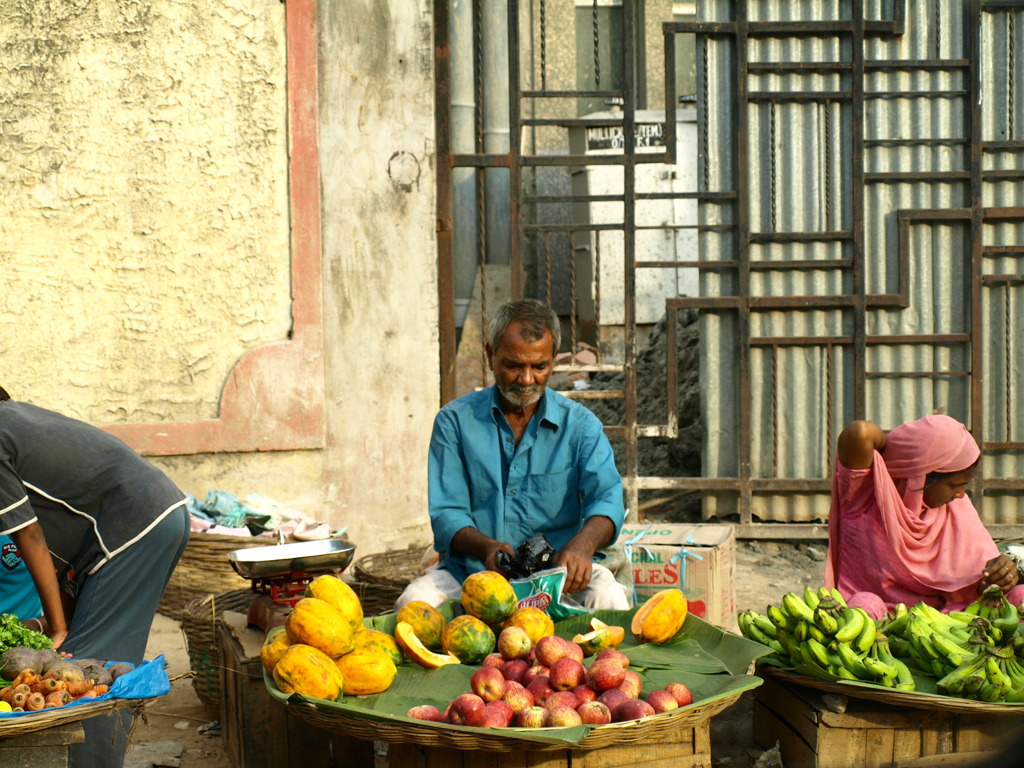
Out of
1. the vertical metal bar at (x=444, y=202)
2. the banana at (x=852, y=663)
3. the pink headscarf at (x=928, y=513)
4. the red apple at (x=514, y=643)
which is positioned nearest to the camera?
the red apple at (x=514, y=643)

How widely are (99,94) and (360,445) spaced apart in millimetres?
2303

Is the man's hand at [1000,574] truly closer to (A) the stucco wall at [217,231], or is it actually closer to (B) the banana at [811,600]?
(B) the banana at [811,600]

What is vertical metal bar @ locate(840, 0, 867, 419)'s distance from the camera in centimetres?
620

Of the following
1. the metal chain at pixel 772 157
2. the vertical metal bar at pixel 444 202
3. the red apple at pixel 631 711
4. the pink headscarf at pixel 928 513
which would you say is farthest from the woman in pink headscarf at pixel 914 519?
the vertical metal bar at pixel 444 202

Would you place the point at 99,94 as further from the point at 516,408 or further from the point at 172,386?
the point at 516,408

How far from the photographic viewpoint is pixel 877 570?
4.00m

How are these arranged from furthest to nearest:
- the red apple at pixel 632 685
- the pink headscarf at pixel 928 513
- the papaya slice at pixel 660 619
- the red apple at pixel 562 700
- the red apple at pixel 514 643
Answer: the pink headscarf at pixel 928 513, the papaya slice at pixel 660 619, the red apple at pixel 514 643, the red apple at pixel 632 685, the red apple at pixel 562 700

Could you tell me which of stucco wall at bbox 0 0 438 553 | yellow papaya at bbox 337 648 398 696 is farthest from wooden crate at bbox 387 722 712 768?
stucco wall at bbox 0 0 438 553

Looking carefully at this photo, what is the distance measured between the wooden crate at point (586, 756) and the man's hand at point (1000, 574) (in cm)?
161

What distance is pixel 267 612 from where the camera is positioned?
143 inches

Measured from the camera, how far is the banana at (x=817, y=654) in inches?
121

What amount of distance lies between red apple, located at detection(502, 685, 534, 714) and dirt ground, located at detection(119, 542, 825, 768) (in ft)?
2.92

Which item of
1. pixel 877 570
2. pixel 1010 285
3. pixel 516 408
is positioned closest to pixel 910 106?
pixel 1010 285

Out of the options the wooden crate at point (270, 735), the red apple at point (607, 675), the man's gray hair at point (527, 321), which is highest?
the man's gray hair at point (527, 321)
